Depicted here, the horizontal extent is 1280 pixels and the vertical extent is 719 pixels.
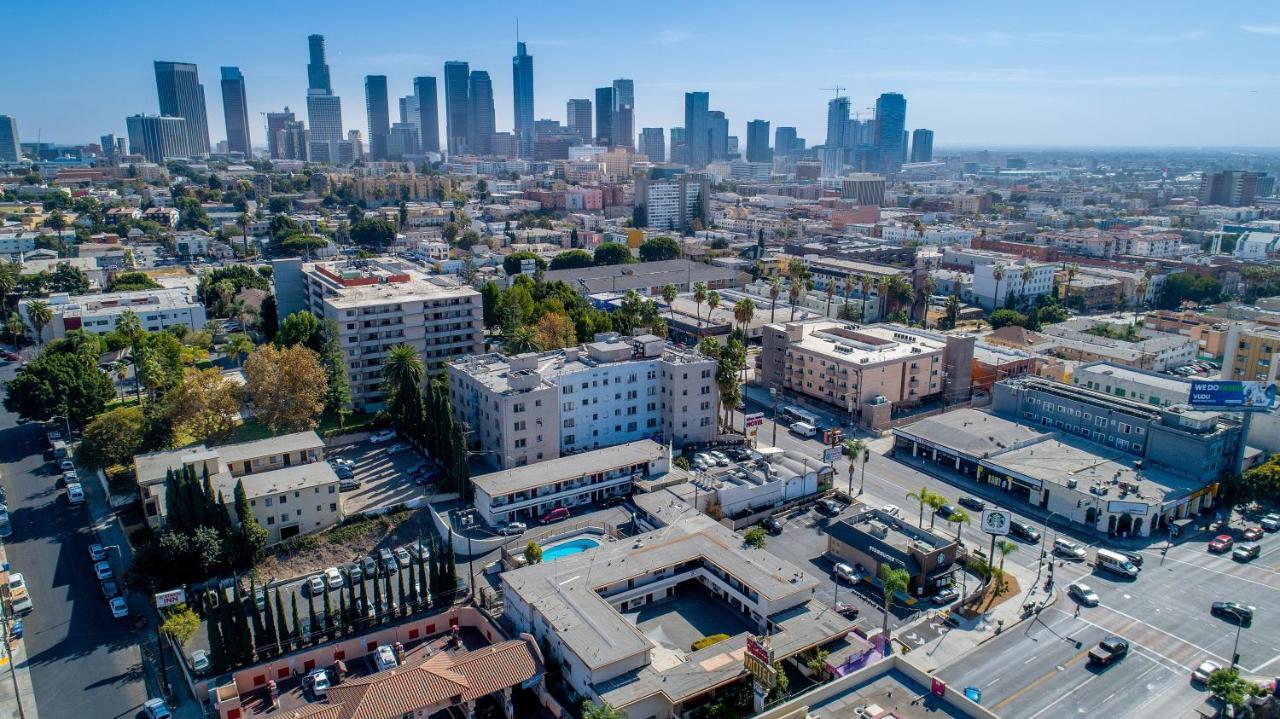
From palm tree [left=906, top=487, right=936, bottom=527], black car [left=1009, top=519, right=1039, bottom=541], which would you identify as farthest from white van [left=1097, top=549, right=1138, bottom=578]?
palm tree [left=906, top=487, right=936, bottom=527]

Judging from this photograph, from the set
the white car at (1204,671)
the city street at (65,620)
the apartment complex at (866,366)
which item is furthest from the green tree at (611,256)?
the white car at (1204,671)

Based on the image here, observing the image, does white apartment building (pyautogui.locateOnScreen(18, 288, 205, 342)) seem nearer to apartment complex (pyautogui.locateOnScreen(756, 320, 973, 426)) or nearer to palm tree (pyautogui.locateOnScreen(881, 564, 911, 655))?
apartment complex (pyautogui.locateOnScreen(756, 320, 973, 426))

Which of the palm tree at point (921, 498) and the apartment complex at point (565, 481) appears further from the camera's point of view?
the apartment complex at point (565, 481)

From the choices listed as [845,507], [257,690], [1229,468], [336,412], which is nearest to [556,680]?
[257,690]

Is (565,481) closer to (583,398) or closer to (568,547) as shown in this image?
(568,547)

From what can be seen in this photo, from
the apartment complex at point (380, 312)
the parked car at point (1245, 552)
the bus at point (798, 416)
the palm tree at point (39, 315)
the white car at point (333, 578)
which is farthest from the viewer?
the palm tree at point (39, 315)

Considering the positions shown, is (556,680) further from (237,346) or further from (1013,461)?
(237,346)

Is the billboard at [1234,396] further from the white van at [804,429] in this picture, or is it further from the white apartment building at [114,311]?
the white apartment building at [114,311]
